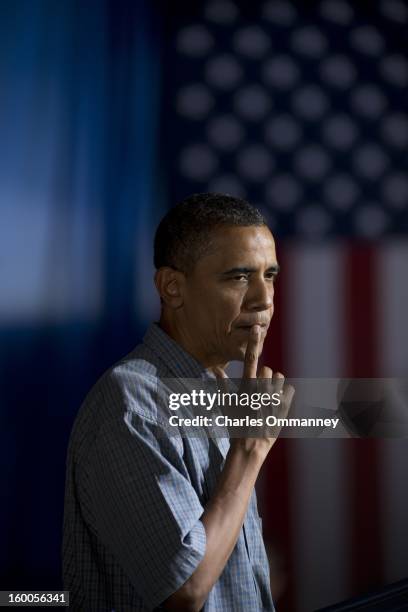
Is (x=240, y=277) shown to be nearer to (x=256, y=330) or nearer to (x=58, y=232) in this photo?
(x=256, y=330)

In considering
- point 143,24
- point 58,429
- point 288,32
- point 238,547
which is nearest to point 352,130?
point 288,32

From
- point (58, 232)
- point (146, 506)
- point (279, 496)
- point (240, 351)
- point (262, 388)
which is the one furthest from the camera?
point (279, 496)

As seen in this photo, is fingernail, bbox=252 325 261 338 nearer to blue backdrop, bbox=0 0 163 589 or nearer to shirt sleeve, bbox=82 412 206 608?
shirt sleeve, bbox=82 412 206 608

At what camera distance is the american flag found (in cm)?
171

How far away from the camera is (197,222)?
1030mm

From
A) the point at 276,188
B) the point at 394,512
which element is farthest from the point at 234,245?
the point at 394,512

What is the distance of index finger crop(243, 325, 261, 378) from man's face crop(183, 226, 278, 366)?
0.02 metres

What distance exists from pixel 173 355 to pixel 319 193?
3.09 ft

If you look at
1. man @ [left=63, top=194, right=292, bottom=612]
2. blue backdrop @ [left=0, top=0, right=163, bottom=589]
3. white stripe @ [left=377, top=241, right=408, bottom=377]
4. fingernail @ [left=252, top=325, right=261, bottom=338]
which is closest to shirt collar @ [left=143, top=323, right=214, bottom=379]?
man @ [left=63, top=194, right=292, bottom=612]

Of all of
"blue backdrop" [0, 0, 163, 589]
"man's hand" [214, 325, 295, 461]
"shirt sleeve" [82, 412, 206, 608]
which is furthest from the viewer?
"blue backdrop" [0, 0, 163, 589]

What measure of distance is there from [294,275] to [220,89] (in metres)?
0.58

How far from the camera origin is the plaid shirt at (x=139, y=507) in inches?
30.0

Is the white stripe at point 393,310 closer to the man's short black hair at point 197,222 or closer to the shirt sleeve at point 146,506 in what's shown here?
the man's short black hair at point 197,222

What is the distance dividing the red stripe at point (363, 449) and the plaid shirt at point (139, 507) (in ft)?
2.64
